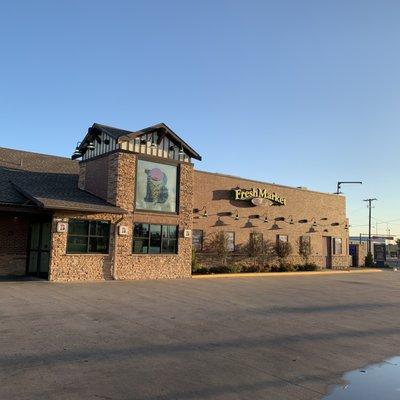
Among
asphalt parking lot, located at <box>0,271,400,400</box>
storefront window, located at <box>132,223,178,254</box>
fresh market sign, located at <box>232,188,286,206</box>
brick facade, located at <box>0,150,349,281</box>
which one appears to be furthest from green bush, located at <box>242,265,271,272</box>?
asphalt parking lot, located at <box>0,271,400,400</box>

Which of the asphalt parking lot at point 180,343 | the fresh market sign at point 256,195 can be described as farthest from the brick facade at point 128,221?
the asphalt parking lot at point 180,343

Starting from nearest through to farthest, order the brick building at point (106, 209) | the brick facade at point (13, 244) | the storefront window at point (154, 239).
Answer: the brick building at point (106, 209) < the brick facade at point (13, 244) < the storefront window at point (154, 239)

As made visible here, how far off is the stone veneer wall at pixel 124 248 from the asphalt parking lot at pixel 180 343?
2597mm

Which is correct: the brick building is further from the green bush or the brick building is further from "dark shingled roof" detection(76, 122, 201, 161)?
the green bush

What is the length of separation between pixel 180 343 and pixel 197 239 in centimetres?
1837

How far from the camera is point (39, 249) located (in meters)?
20.6

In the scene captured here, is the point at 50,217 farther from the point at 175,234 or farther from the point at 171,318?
the point at 171,318

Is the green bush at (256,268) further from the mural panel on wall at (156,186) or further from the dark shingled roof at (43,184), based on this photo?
the dark shingled roof at (43,184)

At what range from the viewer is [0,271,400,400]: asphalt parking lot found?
252 inches

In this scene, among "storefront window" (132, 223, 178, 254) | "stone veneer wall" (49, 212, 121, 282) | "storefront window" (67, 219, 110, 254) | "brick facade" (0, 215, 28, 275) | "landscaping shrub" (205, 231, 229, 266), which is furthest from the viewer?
"landscaping shrub" (205, 231, 229, 266)

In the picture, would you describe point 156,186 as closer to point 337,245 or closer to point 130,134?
point 130,134

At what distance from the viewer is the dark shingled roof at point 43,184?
61.0 ft

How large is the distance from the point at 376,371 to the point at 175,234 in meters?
16.2

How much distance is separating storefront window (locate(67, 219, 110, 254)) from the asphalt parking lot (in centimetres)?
313
